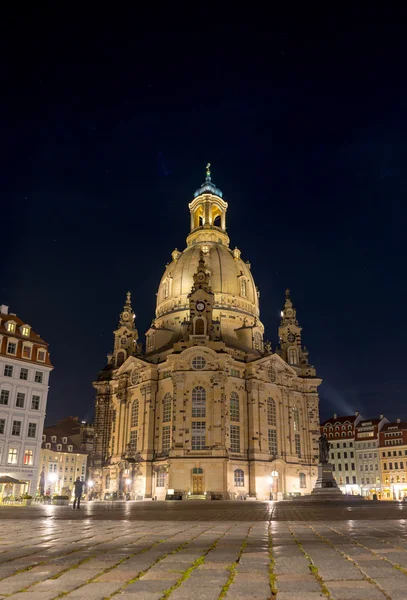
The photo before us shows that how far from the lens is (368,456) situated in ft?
389

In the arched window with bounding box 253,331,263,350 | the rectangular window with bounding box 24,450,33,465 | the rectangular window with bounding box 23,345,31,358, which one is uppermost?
the arched window with bounding box 253,331,263,350

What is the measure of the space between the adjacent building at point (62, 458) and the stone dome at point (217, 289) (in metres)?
40.1

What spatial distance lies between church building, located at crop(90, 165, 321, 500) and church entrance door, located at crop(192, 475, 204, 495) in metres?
0.13

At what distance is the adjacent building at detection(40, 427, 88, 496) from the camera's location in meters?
111

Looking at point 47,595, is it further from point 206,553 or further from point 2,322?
point 2,322

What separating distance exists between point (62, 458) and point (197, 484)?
52877 millimetres

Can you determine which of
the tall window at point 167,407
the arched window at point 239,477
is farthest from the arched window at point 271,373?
the tall window at point 167,407

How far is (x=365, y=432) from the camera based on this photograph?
122m

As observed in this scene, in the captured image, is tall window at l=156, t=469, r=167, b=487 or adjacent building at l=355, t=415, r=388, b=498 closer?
tall window at l=156, t=469, r=167, b=487

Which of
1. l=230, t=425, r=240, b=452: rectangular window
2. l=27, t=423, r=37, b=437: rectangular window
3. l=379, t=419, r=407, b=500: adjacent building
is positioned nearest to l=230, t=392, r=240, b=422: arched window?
l=230, t=425, r=240, b=452: rectangular window

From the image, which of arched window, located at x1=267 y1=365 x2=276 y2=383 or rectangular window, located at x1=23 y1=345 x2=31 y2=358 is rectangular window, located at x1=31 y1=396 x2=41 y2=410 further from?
arched window, located at x1=267 y1=365 x2=276 y2=383

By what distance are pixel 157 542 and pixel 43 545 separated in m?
2.29

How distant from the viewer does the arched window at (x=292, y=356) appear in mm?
97938

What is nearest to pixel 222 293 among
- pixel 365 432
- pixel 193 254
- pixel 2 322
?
pixel 193 254
